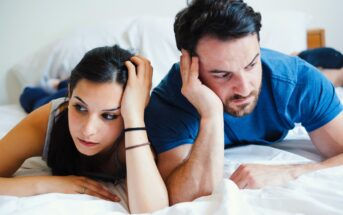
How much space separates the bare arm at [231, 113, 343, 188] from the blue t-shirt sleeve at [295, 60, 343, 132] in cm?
2

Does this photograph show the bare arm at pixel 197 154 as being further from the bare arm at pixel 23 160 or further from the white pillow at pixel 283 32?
the white pillow at pixel 283 32

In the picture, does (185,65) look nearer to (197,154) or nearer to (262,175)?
(197,154)

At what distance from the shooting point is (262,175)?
2.75 ft

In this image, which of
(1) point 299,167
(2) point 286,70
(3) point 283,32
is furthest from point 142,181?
(3) point 283,32

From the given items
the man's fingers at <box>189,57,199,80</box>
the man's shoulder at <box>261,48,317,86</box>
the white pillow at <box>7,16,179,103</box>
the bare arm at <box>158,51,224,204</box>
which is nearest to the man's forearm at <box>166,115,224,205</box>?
the bare arm at <box>158,51,224,204</box>

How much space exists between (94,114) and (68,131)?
0.19 m

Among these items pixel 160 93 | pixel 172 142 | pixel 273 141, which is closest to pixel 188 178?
pixel 172 142

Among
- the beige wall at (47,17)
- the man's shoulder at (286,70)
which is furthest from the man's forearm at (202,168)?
the beige wall at (47,17)

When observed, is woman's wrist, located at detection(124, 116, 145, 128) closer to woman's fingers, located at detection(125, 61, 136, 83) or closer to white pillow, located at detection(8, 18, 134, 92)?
woman's fingers, located at detection(125, 61, 136, 83)

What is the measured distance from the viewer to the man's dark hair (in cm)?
84

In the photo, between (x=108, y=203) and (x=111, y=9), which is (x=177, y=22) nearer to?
(x=108, y=203)

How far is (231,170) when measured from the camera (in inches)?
37.2

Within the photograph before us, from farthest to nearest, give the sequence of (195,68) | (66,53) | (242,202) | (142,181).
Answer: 1. (66,53)
2. (195,68)
3. (142,181)
4. (242,202)

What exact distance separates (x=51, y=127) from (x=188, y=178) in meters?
0.43
